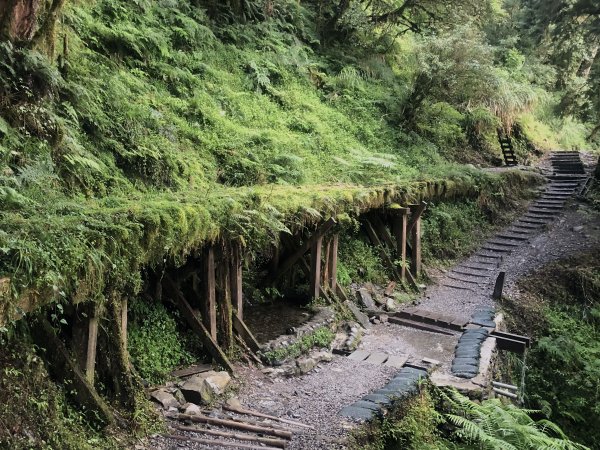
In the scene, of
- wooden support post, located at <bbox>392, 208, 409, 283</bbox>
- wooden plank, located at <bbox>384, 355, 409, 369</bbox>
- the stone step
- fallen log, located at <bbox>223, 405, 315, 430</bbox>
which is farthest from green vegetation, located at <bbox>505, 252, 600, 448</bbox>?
fallen log, located at <bbox>223, 405, 315, 430</bbox>

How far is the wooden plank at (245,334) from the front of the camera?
7953 mm

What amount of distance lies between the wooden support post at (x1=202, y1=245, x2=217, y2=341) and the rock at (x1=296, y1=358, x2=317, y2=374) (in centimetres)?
152

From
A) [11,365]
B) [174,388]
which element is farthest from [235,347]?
[11,365]

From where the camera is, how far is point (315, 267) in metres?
9.86

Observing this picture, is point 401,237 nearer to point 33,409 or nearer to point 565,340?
point 565,340

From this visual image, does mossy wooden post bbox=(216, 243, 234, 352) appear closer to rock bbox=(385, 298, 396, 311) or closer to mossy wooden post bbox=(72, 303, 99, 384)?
mossy wooden post bbox=(72, 303, 99, 384)

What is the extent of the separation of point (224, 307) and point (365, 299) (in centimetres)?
455

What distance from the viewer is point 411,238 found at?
13945 mm

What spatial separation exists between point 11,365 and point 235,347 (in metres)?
3.91

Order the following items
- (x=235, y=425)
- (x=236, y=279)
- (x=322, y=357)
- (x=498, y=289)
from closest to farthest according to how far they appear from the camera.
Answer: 1. (x=235, y=425)
2. (x=236, y=279)
3. (x=322, y=357)
4. (x=498, y=289)

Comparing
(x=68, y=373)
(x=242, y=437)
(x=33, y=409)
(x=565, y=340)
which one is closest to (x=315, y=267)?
(x=242, y=437)

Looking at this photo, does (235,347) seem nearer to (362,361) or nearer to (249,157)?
(362,361)

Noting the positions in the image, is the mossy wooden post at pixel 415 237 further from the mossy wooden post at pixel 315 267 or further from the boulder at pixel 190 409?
the boulder at pixel 190 409

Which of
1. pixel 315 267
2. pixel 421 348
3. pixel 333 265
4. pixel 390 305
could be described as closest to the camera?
pixel 421 348
